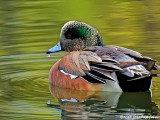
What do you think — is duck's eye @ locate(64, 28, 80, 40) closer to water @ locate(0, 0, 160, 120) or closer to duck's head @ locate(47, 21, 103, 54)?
duck's head @ locate(47, 21, 103, 54)

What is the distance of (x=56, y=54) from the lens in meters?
10.5

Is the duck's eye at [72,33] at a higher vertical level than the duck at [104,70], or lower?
higher

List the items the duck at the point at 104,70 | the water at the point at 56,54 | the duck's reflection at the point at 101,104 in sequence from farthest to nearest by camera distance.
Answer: the duck at the point at 104,70, the water at the point at 56,54, the duck's reflection at the point at 101,104

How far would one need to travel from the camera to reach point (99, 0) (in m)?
15.0

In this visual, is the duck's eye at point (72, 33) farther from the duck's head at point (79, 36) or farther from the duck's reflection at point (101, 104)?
the duck's reflection at point (101, 104)

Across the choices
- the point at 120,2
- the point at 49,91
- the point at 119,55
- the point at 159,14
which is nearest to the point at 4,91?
the point at 49,91

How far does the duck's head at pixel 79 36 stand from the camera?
365 inches

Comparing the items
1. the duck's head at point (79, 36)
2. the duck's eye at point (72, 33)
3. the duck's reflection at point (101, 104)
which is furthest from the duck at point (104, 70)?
the duck's eye at point (72, 33)

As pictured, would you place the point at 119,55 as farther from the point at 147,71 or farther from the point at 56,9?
the point at 56,9

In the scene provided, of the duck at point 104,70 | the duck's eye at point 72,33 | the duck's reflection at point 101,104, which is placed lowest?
the duck's reflection at point 101,104

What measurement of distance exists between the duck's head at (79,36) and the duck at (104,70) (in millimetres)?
270

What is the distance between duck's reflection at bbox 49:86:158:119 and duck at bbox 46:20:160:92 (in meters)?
0.07

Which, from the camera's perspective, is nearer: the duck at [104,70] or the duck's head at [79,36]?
the duck at [104,70]

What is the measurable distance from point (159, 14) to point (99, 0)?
2.10 meters
